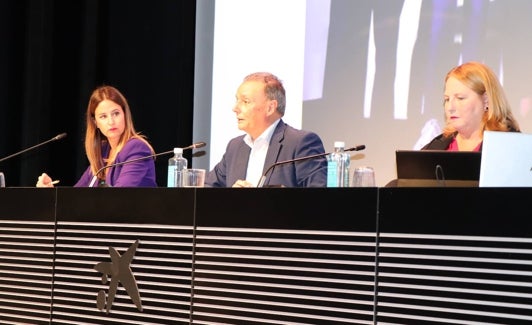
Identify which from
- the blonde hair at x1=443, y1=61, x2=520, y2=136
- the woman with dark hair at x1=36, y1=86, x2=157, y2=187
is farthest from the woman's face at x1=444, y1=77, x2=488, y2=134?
the woman with dark hair at x1=36, y1=86, x2=157, y2=187

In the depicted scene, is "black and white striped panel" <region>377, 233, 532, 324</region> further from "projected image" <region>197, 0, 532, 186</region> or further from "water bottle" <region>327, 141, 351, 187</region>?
"projected image" <region>197, 0, 532, 186</region>

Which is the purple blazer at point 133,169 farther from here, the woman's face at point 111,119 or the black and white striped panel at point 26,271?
the black and white striped panel at point 26,271

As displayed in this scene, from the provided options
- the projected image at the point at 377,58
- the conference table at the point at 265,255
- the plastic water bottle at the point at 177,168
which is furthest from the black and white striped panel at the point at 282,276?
the projected image at the point at 377,58

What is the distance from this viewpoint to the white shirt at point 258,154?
13.5 ft

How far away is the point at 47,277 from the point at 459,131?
5.93 ft

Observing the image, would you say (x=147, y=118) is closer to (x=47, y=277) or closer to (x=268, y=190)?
(x=47, y=277)

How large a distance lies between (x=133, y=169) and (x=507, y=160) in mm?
2081

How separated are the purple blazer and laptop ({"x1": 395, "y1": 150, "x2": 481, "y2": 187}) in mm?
1569

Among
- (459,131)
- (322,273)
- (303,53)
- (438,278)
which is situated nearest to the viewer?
(438,278)

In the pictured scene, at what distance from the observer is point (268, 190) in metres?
2.78

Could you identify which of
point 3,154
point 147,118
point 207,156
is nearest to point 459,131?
point 207,156

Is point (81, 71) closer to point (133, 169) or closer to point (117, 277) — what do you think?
point (133, 169)

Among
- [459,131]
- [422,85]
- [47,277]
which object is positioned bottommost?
[47,277]

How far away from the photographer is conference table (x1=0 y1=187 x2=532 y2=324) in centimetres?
230
